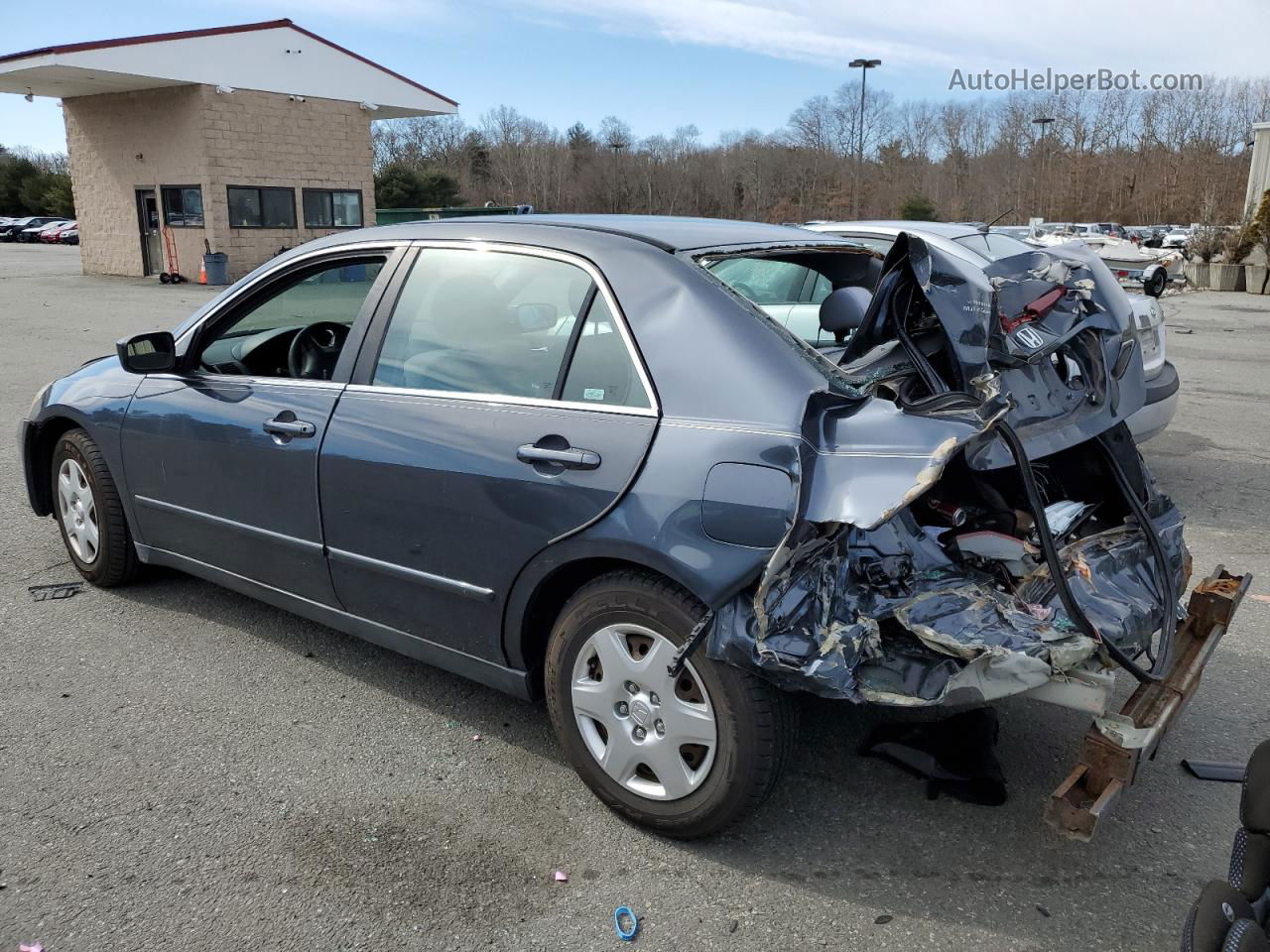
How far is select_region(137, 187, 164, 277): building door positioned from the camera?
88.5 ft

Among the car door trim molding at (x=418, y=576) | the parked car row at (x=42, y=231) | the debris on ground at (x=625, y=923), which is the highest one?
the parked car row at (x=42, y=231)

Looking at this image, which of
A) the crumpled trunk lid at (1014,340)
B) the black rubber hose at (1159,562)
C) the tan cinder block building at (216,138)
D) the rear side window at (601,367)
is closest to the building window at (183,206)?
the tan cinder block building at (216,138)

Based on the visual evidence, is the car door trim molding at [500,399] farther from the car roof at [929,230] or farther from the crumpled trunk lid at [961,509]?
the car roof at [929,230]

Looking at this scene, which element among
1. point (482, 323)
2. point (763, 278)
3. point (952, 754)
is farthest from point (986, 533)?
point (763, 278)

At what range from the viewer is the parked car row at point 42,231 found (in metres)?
49.8

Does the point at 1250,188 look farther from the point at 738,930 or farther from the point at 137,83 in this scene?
the point at 738,930

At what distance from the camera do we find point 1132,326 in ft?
11.8

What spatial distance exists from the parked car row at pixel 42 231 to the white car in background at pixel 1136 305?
50.7 meters

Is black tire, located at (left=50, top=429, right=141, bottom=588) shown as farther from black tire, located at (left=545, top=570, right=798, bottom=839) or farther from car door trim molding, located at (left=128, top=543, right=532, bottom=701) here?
black tire, located at (left=545, top=570, right=798, bottom=839)

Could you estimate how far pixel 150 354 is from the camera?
13.1ft

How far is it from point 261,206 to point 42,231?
31.5 m

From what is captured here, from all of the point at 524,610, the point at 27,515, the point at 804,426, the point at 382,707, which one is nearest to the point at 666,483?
the point at 804,426

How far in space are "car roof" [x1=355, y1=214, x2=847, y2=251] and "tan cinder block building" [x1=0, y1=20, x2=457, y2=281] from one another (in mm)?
23646

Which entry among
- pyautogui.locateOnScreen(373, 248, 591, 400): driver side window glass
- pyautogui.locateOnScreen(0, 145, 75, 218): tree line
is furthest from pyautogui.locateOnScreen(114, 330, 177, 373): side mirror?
pyautogui.locateOnScreen(0, 145, 75, 218): tree line
